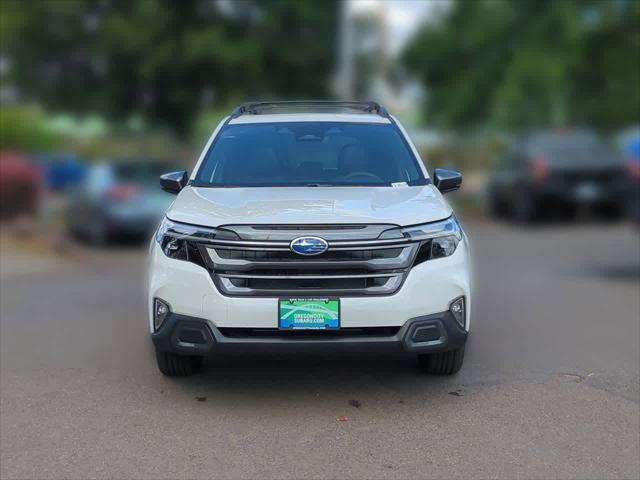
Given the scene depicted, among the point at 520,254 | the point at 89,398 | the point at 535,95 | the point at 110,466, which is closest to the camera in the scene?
the point at 110,466

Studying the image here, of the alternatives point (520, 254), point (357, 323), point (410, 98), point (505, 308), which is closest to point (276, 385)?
point (357, 323)

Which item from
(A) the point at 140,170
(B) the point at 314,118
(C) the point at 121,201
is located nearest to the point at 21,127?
(A) the point at 140,170

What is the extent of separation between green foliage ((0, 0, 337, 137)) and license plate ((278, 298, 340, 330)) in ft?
53.9

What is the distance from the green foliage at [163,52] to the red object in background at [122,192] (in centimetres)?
629

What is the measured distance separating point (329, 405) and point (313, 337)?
1.71 feet

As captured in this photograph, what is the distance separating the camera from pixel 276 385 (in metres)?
7.06

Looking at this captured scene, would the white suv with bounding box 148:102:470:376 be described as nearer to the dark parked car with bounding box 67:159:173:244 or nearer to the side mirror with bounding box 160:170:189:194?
the side mirror with bounding box 160:170:189:194

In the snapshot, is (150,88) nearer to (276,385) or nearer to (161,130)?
(161,130)

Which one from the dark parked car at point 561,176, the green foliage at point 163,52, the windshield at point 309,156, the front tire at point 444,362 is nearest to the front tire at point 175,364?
the windshield at point 309,156

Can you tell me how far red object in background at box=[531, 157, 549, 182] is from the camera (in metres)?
18.9

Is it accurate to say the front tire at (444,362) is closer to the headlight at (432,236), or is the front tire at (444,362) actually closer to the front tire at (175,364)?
the headlight at (432,236)

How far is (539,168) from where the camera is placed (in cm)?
1903

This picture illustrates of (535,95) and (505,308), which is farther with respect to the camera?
(535,95)

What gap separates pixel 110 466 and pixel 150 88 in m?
19.1
